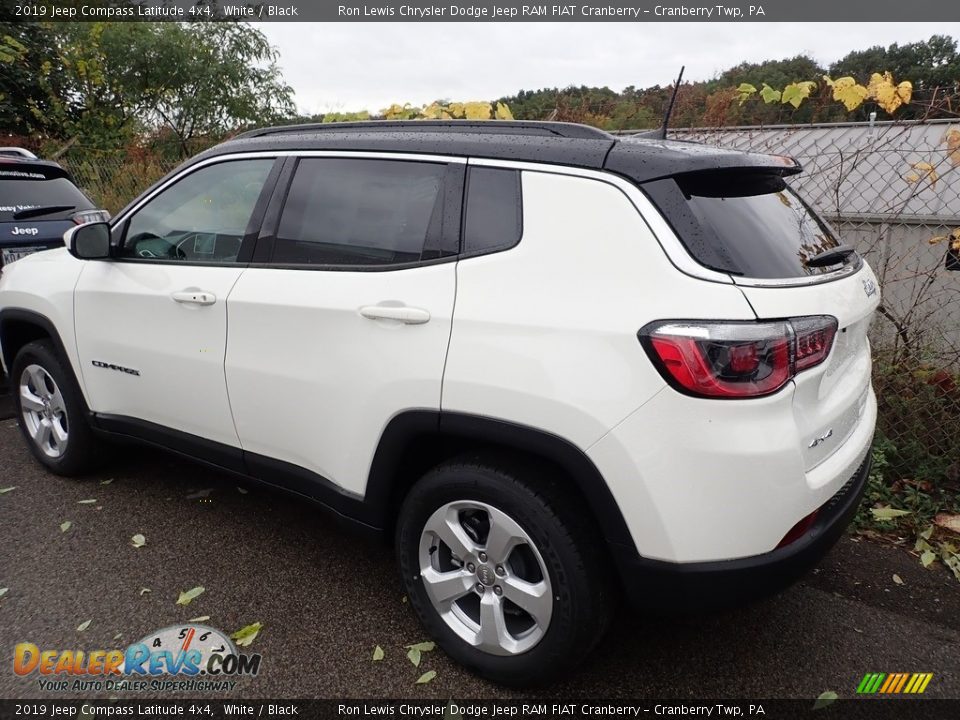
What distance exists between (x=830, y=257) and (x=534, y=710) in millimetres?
1764

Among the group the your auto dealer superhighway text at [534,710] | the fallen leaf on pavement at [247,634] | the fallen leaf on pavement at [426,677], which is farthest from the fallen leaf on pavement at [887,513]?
the fallen leaf on pavement at [247,634]

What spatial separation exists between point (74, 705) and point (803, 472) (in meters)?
A: 2.41

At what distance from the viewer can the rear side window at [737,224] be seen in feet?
6.09

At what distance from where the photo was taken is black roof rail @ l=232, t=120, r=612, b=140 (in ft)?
7.11

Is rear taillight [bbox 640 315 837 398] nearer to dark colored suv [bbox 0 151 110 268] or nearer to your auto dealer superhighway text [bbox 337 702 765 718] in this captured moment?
your auto dealer superhighway text [bbox 337 702 765 718]

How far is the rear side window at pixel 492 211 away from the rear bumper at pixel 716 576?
0.99 metres

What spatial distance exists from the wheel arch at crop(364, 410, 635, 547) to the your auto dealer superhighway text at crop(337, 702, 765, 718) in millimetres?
577

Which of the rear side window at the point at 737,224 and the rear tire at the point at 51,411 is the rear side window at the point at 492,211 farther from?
the rear tire at the point at 51,411

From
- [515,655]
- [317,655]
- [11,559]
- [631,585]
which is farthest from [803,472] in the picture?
[11,559]

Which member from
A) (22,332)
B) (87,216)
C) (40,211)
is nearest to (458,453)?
(22,332)

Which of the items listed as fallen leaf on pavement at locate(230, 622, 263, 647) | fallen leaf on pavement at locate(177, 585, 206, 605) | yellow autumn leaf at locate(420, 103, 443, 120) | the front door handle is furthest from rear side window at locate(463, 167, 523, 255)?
yellow autumn leaf at locate(420, 103, 443, 120)

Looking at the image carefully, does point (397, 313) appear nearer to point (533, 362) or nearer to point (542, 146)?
point (533, 362)

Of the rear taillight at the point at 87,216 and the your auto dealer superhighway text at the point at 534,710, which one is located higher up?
the rear taillight at the point at 87,216

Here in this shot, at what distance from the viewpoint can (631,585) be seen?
1928 mm
